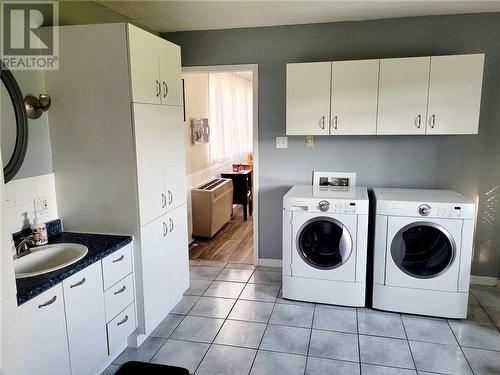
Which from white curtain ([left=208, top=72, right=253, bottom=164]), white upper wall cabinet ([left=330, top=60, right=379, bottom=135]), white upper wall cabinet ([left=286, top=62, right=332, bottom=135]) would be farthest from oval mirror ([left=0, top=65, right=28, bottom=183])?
white curtain ([left=208, top=72, right=253, bottom=164])

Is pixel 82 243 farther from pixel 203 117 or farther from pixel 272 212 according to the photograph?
pixel 203 117

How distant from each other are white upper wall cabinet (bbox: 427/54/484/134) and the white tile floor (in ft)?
4.81

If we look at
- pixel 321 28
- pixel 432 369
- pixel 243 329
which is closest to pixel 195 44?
pixel 321 28

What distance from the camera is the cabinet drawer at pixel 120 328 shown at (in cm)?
228

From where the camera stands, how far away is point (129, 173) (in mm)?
2375

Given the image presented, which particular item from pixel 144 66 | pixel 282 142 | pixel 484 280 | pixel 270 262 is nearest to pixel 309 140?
pixel 282 142

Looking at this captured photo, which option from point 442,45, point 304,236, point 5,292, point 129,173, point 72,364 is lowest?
point 72,364

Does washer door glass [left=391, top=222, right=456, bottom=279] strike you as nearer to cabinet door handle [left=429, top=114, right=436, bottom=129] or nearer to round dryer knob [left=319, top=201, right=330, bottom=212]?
round dryer knob [left=319, top=201, right=330, bottom=212]

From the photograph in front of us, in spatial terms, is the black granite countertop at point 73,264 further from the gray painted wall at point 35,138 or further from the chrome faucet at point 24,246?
the gray painted wall at point 35,138

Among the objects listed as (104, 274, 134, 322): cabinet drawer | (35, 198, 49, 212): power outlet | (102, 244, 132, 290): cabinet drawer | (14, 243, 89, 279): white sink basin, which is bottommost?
(104, 274, 134, 322): cabinet drawer

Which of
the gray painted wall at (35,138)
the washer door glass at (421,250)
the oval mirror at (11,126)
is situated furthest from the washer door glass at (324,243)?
the oval mirror at (11,126)

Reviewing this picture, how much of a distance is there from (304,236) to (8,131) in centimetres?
216

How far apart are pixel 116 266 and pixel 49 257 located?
1.25ft

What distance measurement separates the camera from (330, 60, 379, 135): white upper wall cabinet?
3.09m
